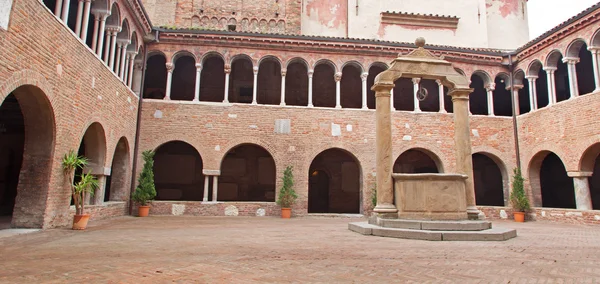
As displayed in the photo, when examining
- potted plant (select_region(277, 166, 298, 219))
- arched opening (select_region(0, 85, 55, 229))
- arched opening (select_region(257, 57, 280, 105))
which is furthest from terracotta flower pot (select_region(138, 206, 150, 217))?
arched opening (select_region(257, 57, 280, 105))

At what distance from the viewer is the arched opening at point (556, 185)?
19.9 m

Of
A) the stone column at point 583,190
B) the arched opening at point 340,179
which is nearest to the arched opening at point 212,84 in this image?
the arched opening at point 340,179

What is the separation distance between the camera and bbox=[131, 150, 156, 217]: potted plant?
1518cm

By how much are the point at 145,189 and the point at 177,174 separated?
4.02 m

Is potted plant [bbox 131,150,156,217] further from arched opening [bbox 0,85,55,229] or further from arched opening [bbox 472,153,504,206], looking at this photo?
arched opening [bbox 472,153,504,206]

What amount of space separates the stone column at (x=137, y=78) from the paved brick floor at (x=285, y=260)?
897 centimetres

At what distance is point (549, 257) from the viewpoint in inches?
254

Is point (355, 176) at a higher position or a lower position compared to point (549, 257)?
higher

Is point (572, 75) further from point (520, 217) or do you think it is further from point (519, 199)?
point (520, 217)

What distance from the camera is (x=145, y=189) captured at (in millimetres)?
15219

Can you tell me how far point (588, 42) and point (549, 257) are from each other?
40.3 ft

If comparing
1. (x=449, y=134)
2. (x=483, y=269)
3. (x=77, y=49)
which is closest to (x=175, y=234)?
(x=77, y=49)

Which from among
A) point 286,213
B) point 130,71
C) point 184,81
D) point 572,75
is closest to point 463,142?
point 286,213

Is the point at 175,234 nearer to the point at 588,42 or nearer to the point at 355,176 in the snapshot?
the point at 355,176
